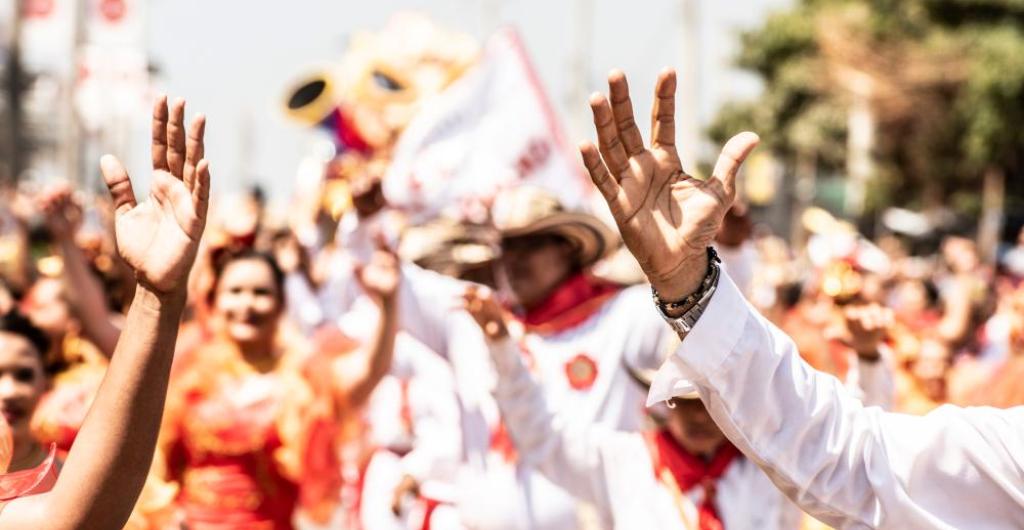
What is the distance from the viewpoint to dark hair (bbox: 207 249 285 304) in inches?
227

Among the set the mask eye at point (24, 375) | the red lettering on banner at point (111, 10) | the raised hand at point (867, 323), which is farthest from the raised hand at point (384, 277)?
the red lettering on banner at point (111, 10)

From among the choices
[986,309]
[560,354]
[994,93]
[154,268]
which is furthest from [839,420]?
[994,93]

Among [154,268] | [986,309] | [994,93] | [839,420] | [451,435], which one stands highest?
[154,268]

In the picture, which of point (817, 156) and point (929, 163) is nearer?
point (929, 163)

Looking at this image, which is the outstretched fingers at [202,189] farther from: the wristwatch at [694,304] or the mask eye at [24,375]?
the mask eye at [24,375]

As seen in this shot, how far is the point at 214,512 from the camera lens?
17.7ft

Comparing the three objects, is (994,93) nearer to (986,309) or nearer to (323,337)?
(986,309)

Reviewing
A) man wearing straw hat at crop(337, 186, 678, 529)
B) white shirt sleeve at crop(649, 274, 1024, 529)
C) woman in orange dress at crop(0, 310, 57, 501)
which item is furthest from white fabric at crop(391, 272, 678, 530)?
white shirt sleeve at crop(649, 274, 1024, 529)

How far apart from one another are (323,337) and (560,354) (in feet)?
6.75

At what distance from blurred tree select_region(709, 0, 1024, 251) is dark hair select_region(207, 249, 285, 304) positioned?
31302 millimetres

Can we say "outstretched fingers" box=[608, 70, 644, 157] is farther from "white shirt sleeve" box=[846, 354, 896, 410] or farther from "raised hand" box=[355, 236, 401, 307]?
"raised hand" box=[355, 236, 401, 307]

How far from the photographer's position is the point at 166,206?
268 cm

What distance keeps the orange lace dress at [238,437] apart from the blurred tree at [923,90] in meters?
31.5

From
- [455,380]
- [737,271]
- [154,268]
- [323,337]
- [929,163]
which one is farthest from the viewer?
[929,163]
